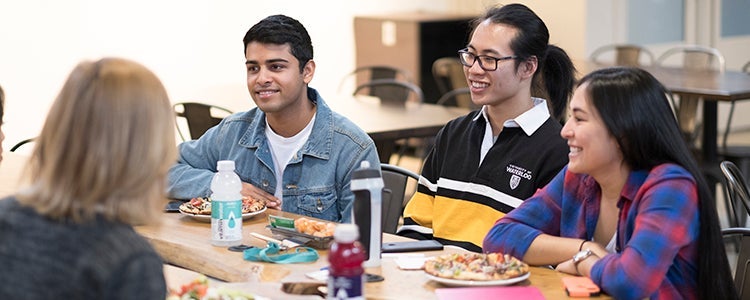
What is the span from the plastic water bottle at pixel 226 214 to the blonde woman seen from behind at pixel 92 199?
93cm

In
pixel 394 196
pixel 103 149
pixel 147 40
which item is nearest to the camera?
pixel 103 149

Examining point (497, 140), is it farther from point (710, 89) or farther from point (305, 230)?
point (710, 89)

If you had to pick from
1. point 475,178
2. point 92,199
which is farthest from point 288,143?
point 92,199

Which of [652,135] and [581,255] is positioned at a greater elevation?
[652,135]

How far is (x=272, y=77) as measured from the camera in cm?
306

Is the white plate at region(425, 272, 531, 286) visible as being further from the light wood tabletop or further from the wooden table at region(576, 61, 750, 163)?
the wooden table at region(576, 61, 750, 163)

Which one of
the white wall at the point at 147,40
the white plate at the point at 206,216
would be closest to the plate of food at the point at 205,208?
the white plate at the point at 206,216

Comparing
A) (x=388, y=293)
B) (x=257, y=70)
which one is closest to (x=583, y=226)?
(x=388, y=293)

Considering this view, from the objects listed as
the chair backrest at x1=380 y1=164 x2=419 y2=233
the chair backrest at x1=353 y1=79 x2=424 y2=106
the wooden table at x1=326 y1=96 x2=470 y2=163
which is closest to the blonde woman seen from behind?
the chair backrest at x1=380 y1=164 x2=419 y2=233

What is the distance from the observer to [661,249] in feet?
7.18

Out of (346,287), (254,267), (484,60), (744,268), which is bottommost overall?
(744,268)

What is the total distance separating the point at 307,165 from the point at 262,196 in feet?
0.47

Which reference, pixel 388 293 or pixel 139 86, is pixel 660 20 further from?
pixel 139 86

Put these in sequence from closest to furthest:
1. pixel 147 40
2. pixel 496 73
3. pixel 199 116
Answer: pixel 496 73 → pixel 199 116 → pixel 147 40
